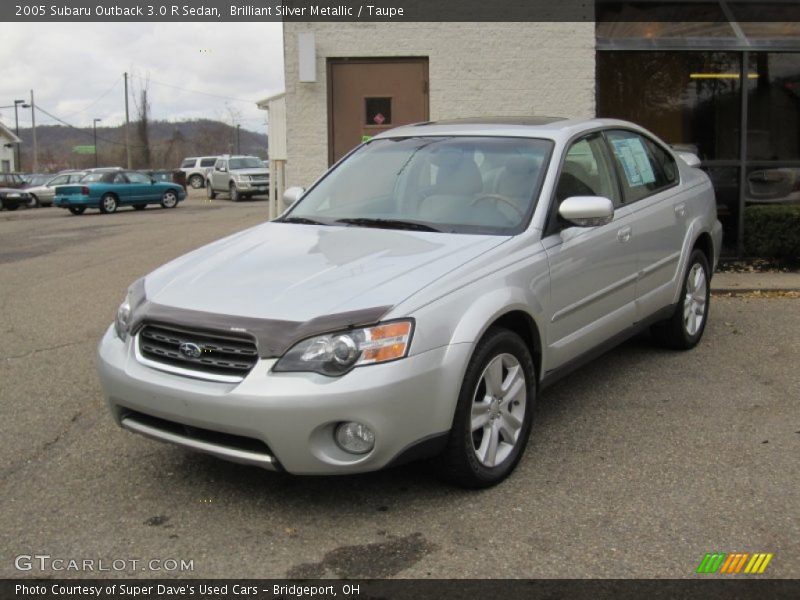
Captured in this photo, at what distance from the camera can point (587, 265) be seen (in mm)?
4668

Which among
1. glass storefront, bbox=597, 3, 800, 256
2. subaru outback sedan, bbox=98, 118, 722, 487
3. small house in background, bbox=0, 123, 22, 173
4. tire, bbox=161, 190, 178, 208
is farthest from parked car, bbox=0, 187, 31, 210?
small house in background, bbox=0, 123, 22, 173

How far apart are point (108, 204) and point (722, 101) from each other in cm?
2204

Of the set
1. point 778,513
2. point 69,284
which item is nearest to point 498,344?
point 778,513

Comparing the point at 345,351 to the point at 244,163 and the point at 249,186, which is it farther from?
the point at 244,163

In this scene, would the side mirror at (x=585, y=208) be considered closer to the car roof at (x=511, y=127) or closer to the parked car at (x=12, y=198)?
the car roof at (x=511, y=127)

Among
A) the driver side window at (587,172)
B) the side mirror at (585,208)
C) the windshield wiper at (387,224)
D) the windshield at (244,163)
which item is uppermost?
the windshield at (244,163)

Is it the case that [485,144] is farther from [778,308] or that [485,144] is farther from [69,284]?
[69,284]

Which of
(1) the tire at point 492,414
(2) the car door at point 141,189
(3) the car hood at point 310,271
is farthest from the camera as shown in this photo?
(2) the car door at point 141,189

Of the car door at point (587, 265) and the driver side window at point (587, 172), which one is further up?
the driver side window at point (587, 172)

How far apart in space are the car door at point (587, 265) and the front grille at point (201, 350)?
1.58 meters

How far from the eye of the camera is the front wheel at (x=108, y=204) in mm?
27850

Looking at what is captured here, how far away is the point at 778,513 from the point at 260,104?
1121cm

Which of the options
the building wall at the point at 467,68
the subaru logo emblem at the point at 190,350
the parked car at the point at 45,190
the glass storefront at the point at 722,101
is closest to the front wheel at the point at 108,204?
the parked car at the point at 45,190

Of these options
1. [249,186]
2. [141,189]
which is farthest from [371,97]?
[249,186]
